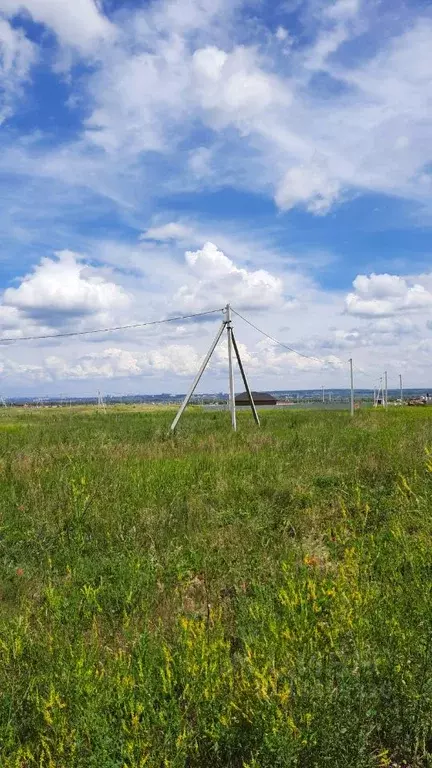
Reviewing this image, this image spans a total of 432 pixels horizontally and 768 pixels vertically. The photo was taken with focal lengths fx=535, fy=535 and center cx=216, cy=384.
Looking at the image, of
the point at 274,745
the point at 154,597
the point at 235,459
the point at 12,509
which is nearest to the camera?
the point at 274,745

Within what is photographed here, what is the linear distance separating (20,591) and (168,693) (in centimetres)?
285

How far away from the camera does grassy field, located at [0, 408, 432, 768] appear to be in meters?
2.66

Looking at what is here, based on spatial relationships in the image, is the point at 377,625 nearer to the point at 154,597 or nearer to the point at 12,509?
the point at 154,597

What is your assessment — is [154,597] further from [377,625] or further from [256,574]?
[377,625]

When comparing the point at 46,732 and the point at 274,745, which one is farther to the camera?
the point at 46,732

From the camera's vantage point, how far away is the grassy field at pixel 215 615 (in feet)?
8.71

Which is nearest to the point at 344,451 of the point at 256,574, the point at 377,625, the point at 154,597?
the point at 256,574

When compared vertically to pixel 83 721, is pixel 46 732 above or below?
below

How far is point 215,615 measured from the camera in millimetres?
4117

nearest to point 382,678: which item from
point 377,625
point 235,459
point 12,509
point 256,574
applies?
point 377,625

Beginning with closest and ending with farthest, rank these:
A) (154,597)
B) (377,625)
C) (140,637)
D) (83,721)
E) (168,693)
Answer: (83,721) → (168,693) → (377,625) → (140,637) → (154,597)

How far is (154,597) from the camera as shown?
193 inches

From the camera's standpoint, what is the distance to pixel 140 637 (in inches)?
141

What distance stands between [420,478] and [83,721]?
579 cm
